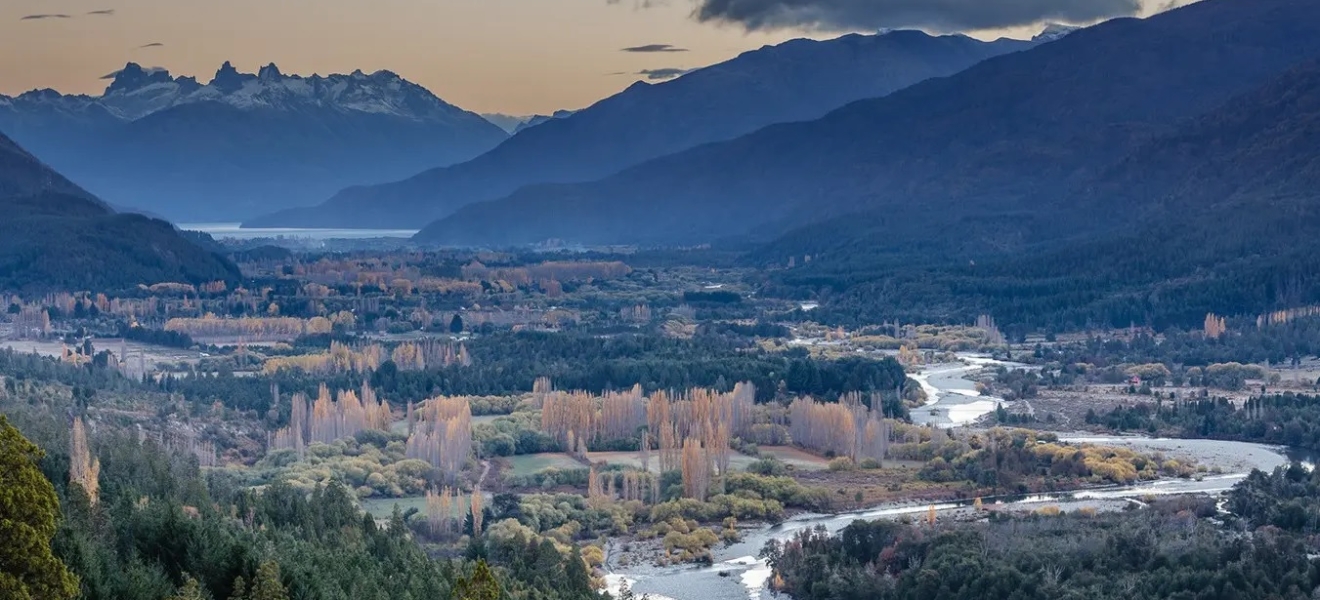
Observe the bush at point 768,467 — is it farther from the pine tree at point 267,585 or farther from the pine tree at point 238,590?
the pine tree at point 267,585

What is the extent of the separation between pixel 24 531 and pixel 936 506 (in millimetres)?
48839

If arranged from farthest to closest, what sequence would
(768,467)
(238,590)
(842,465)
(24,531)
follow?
(842,465) → (768,467) → (238,590) → (24,531)

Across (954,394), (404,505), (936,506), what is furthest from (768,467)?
(954,394)

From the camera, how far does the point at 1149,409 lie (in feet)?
345

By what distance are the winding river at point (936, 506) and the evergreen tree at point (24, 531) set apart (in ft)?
99.4

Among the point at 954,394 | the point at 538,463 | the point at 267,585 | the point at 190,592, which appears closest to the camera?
the point at 190,592

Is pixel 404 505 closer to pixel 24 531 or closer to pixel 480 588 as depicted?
pixel 480 588

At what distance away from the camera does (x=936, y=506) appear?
79.4 metres

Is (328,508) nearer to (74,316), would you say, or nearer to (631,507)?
(631,507)

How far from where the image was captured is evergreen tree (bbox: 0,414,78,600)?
35.0 m

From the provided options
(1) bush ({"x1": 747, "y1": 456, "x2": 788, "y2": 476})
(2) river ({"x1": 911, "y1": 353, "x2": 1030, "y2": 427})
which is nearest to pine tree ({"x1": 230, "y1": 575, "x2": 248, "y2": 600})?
(1) bush ({"x1": 747, "y1": 456, "x2": 788, "y2": 476})

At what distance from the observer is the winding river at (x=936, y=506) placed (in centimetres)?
6612

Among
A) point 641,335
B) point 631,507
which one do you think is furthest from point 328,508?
point 641,335

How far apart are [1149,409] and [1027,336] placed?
43864 mm
